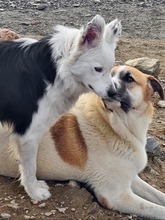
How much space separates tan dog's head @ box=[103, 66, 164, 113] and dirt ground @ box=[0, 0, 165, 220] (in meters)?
0.86

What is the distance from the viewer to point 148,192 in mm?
4875

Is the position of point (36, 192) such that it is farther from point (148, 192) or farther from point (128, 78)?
point (128, 78)

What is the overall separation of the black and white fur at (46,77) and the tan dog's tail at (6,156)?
23cm

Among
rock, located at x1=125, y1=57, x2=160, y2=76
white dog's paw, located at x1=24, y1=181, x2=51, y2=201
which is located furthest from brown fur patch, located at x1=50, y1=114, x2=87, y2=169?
rock, located at x1=125, y1=57, x2=160, y2=76

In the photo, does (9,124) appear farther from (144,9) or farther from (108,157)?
(144,9)

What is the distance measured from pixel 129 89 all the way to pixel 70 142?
728 millimetres

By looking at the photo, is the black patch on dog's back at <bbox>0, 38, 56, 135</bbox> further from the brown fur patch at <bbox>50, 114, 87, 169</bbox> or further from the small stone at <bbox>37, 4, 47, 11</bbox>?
the small stone at <bbox>37, 4, 47, 11</bbox>

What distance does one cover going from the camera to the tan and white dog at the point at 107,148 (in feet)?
15.0

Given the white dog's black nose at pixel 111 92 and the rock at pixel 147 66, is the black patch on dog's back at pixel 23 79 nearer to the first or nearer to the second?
the white dog's black nose at pixel 111 92

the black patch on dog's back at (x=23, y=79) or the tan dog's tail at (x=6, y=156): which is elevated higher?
the black patch on dog's back at (x=23, y=79)

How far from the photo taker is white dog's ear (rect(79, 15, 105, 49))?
155 inches

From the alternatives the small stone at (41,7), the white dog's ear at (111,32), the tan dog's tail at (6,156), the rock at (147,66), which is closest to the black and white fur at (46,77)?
the white dog's ear at (111,32)

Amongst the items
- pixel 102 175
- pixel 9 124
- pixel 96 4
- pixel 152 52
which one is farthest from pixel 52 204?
pixel 96 4

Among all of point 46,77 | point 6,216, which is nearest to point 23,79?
point 46,77
